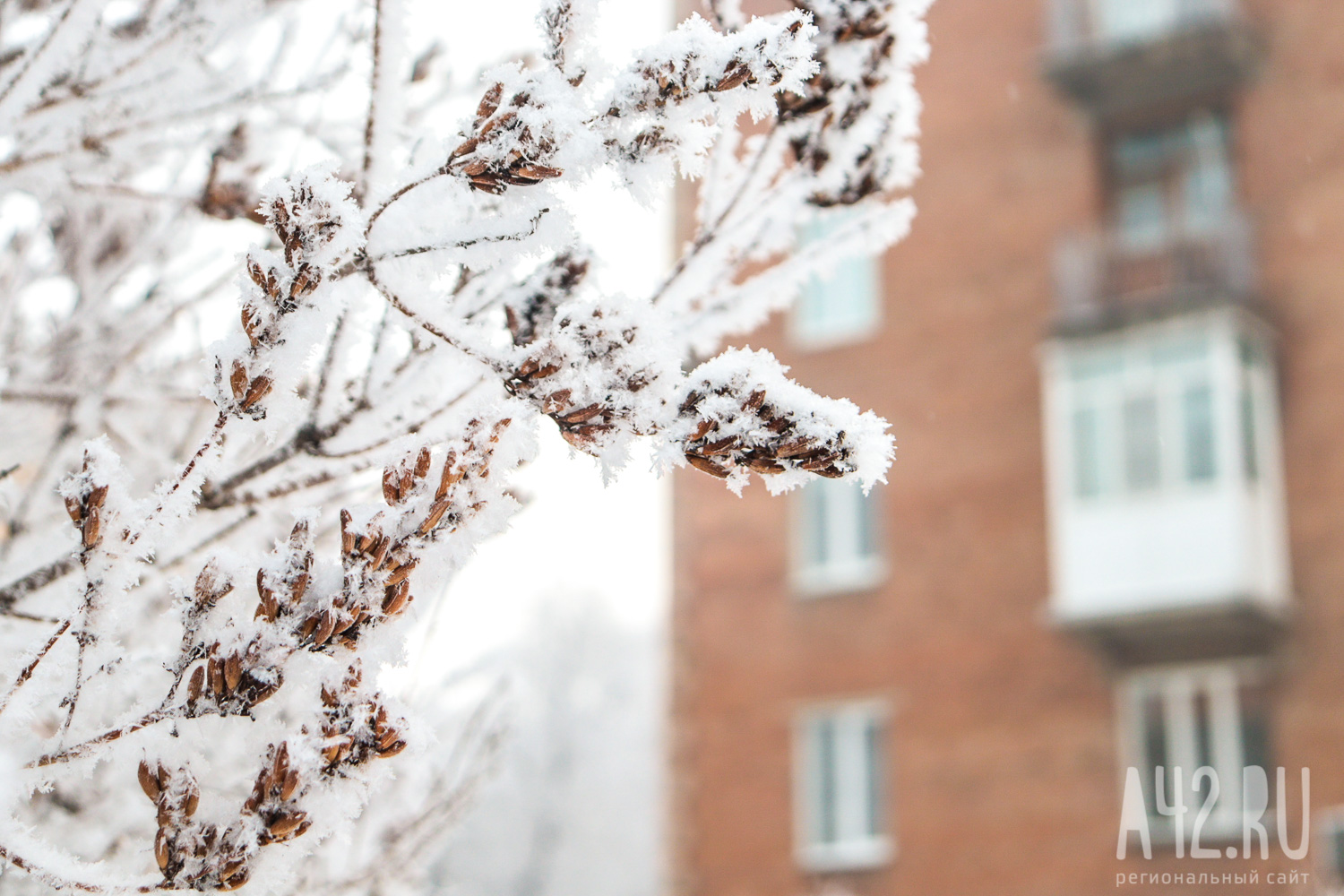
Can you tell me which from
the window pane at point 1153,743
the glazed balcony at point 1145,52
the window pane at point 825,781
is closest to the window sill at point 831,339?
the glazed balcony at point 1145,52

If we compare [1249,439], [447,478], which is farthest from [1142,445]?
[447,478]

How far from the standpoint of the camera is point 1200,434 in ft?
37.3

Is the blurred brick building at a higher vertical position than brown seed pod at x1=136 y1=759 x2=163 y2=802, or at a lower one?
higher

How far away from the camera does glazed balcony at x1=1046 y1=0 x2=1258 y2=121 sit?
12.0 meters

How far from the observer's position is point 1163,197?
499 inches

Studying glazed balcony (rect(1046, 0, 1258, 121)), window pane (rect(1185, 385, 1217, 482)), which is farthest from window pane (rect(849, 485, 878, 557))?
glazed balcony (rect(1046, 0, 1258, 121))

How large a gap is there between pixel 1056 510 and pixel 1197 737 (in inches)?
81.2

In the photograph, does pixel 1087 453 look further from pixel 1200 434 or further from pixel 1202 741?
pixel 1202 741

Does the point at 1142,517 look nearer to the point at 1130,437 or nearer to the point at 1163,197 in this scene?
the point at 1130,437

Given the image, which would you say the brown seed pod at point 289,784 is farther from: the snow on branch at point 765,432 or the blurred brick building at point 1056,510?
the blurred brick building at point 1056,510

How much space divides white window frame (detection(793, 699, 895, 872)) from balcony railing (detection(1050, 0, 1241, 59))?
239 inches

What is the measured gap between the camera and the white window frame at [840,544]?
523 inches

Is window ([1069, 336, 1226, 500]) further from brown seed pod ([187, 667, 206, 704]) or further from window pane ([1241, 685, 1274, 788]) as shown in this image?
brown seed pod ([187, 667, 206, 704])

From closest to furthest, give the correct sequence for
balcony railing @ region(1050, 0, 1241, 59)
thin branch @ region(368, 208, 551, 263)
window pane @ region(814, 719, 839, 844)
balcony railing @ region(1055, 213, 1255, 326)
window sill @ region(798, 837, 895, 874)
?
thin branch @ region(368, 208, 551, 263)
balcony railing @ region(1055, 213, 1255, 326)
balcony railing @ region(1050, 0, 1241, 59)
window sill @ region(798, 837, 895, 874)
window pane @ region(814, 719, 839, 844)
